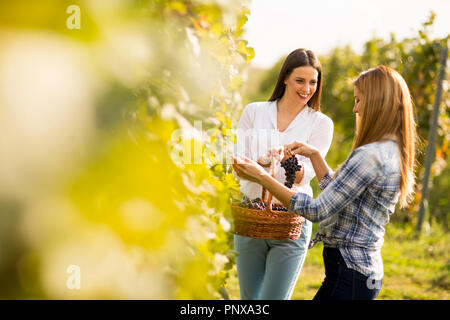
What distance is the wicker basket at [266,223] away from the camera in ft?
7.11

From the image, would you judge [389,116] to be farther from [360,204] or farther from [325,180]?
[325,180]

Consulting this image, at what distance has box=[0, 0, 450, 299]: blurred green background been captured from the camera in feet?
2.98

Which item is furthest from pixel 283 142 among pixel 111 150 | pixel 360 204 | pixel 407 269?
pixel 407 269

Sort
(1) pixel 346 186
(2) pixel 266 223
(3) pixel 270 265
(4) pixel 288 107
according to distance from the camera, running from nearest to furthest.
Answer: (1) pixel 346 186, (2) pixel 266 223, (3) pixel 270 265, (4) pixel 288 107

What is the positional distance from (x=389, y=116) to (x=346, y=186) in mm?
365

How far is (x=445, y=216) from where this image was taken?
7.57m

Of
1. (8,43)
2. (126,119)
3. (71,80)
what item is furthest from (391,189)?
(8,43)

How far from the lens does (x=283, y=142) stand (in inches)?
102

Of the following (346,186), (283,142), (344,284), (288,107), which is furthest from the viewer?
(288,107)

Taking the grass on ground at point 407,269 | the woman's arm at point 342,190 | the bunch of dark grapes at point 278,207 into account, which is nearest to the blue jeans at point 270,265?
the bunch of dark grapes at point 278,207

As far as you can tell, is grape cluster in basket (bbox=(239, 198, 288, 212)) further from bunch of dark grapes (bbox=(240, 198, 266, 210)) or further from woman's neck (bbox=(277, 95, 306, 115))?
woman's neck (bbox=(277, 95, 306, 115))

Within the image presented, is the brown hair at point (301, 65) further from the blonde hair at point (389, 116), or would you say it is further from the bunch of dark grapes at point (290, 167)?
the blonde hair at point (389, 116)

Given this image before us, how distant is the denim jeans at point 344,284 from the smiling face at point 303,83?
1006mm

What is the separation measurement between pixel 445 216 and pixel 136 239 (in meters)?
7.69
